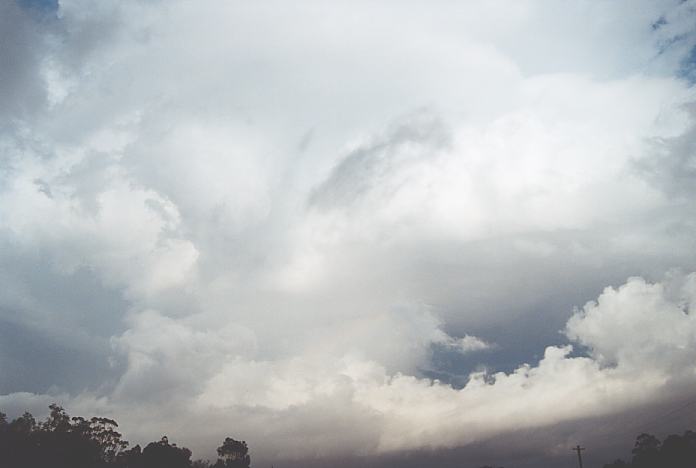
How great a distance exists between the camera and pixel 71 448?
106 meters

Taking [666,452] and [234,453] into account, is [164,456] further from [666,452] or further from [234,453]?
[666,452]

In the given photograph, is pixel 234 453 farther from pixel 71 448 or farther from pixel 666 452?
pixel 666 452

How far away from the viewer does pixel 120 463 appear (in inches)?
4528

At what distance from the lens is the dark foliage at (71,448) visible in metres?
101

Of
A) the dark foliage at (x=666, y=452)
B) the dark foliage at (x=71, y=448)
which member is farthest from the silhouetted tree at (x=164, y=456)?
the dark foliage at (x=666, y=452)

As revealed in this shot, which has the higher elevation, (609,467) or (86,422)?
(86,422)

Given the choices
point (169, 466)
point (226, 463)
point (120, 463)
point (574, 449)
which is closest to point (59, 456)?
point (120, 463)

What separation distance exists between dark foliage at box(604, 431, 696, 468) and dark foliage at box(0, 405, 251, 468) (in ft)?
330

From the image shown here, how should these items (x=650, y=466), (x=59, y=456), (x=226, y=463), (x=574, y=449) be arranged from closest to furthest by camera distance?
(x=574, y=449) < (x=59, y=456) < (x=650, y=466) < (x=226, y=463)

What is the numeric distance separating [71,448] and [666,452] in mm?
119466

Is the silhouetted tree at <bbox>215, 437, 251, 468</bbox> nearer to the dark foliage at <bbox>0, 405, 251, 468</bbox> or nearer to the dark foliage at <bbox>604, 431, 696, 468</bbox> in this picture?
the dark foliage at <bbox>0, 405, 251, 468</bbox>

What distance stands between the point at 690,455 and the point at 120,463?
11524 centimetres

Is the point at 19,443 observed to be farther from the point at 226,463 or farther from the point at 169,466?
the point at 226,463

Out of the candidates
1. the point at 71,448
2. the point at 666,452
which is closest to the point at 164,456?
the point at 71,448
